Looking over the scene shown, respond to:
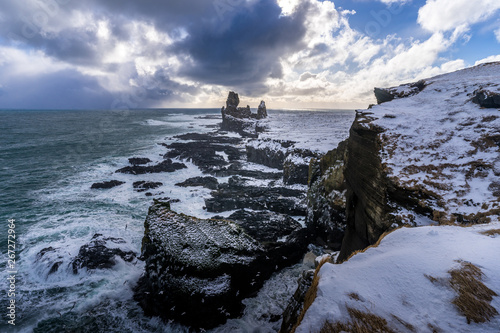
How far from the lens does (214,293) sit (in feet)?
33.2

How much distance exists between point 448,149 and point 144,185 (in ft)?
94.7

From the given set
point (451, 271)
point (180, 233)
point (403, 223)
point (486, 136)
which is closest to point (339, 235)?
point (403, 223)

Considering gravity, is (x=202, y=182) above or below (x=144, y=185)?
above

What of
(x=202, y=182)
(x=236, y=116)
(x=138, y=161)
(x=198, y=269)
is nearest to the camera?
(x=198, y=269)

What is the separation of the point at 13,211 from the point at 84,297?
1734 centimetres

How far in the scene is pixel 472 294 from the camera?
306cm

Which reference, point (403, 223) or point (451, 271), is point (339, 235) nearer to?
point (403, 223)

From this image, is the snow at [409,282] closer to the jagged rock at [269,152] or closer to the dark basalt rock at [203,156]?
the jagged rock at [269,152]

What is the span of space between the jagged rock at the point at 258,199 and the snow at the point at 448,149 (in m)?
11.3

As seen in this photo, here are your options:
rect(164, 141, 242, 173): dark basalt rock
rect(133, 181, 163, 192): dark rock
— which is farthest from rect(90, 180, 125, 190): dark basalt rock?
rect(164, 141, 242, 173): dark basalt rock

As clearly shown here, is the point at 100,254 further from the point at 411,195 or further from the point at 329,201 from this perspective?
the point at 411,195

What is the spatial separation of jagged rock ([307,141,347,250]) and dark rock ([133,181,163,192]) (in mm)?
19600

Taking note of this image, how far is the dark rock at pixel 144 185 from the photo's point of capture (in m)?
26.7

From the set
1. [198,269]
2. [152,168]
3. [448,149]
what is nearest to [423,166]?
[448,149]
